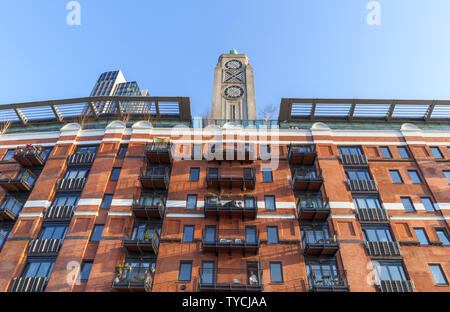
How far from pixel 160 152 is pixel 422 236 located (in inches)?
875

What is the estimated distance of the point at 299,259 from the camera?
81.3 ft

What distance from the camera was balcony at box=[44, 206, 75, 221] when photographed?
2723cm

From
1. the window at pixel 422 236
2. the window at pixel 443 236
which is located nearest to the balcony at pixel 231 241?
the window at pixel 422 236

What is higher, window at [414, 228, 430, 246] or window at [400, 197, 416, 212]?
window at [400, 197, 416, 212]

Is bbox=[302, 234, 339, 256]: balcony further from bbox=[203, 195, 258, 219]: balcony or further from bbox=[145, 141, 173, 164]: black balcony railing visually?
bbox=[145, 141, 173, 164]: black balcony railing

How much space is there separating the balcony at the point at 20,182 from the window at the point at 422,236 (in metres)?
32.1

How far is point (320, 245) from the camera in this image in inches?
951

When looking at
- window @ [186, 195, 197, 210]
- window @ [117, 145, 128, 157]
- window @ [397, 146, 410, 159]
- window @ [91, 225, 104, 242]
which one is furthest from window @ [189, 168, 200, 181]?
window @ [397, 146, 410, 159]

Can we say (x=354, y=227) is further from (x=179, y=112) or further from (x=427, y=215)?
(x=179, y=112)

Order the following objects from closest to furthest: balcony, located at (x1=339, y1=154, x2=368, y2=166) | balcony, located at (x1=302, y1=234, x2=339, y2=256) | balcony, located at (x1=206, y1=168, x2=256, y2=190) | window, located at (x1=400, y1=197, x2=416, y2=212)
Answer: balcony, located at (x1=302, y1=234, x2=339, y2=256) < window, located at (x1=400, y1=197, x2=416, y2=212) < balcony, located at (x1=206, y1=168, x2=256, y2=190) < balcony, located at (x1=339, y1=154, x2=368, y2=166)

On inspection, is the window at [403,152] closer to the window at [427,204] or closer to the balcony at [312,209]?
the window at [427,204]

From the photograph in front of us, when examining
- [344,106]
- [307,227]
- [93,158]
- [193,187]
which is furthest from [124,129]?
[344,106]

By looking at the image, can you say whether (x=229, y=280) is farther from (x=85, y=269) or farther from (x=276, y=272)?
(x=85, y=269)

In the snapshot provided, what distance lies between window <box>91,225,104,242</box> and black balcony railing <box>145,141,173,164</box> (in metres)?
7.47
